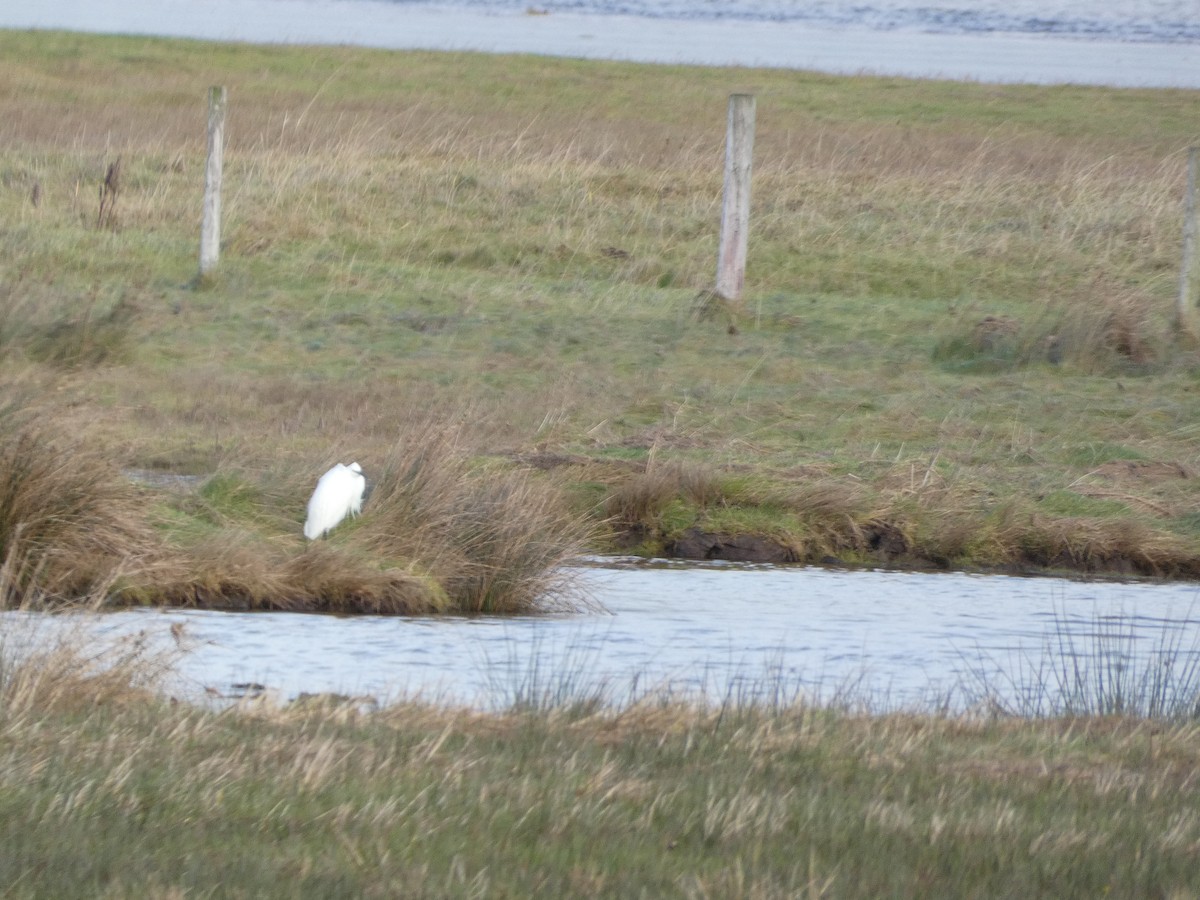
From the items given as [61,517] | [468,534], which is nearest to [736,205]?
[468,534]

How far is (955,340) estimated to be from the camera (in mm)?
14586

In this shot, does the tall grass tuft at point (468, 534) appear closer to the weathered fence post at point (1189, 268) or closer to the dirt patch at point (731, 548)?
the dirt patch at point (731, 548)

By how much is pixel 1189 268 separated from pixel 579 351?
5034 mm

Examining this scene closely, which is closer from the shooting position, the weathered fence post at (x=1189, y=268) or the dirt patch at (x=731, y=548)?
the dirt patch at (x=731, y=548)

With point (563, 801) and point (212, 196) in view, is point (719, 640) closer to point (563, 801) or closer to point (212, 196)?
point (563, 801)

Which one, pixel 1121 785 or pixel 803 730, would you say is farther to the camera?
pixel 803 730

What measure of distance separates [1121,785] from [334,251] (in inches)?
555

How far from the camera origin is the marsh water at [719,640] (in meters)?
6.59

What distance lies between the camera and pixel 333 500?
→ 333 inches

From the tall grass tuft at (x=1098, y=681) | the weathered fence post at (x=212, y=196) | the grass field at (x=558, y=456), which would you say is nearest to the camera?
the grass field at (x=558, y=456)

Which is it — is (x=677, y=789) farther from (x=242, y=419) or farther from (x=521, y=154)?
(x=521, y=154)

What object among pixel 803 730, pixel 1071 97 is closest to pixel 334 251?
pixel 803 730

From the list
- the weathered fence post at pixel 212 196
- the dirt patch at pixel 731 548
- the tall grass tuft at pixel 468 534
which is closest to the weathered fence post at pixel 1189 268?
the dirt patch at pixel 731 548

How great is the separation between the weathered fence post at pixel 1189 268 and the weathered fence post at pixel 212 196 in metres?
8.40
